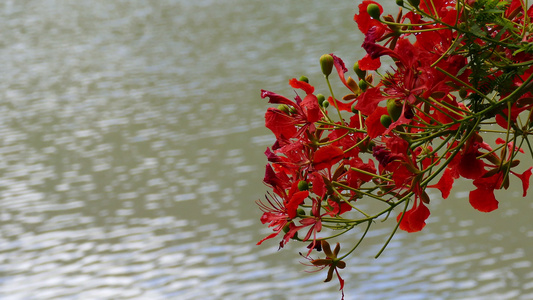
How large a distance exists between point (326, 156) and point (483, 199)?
8.0 inches

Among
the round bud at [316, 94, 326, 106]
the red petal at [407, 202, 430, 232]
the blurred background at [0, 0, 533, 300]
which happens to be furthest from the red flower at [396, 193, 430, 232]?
the blurred background at [0, 0, 533, 300]

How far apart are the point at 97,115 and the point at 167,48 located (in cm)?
296

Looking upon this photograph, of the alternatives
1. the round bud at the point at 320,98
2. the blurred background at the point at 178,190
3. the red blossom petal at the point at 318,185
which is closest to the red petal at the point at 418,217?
the red blossom petal at the point at 318,185

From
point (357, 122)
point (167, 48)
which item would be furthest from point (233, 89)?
point (357, 122)

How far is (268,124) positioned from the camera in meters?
0.97

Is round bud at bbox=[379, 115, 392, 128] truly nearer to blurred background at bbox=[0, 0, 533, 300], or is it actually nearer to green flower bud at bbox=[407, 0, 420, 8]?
green flower bud at bbox=[407, 0, 420, 8]

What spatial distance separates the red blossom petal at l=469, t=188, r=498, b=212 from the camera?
932mm

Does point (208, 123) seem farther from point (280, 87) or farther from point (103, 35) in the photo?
point (103, 35)

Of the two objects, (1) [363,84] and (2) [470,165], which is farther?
(1) [363,84]

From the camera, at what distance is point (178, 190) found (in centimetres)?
621

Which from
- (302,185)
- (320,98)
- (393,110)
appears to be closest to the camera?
(393,110)

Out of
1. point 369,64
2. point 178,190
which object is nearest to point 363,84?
point 369,64

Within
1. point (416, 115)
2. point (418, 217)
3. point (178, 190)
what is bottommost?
point (418, 217)

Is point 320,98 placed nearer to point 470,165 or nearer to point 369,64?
point 369,64
